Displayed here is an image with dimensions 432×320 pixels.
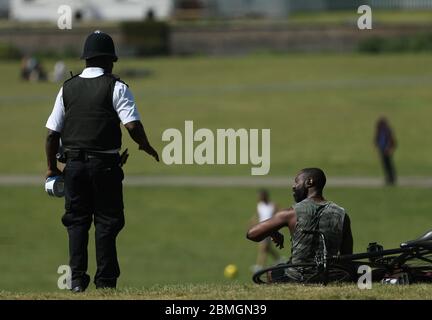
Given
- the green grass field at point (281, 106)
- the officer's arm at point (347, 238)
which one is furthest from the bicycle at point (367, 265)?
the green grass field at point (281, 106)

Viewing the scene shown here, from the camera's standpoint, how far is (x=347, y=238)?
31.7 feet

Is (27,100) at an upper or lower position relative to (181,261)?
upper

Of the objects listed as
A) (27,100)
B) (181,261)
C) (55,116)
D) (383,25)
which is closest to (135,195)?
(181,261)

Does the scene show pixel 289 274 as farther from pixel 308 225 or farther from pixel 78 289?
pixel 78 289

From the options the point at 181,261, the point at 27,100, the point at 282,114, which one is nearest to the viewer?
the point at 181,261

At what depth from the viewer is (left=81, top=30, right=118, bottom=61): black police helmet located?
9.71 m

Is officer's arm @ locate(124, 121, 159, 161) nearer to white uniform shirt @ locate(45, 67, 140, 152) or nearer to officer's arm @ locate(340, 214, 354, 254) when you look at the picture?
white uniform shirt @ locate(45, 67, 140, 152)

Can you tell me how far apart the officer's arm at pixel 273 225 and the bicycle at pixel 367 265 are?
0.45 feet

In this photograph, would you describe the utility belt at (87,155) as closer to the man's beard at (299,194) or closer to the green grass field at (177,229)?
the man's beard at (299,194)

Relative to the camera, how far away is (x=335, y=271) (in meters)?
9.67

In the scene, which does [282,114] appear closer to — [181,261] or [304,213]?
[181,261]
